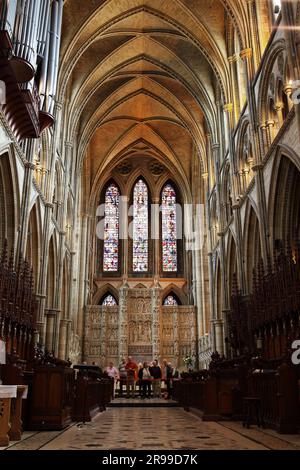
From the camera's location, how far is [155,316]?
28.9 m

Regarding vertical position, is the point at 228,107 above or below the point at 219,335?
above

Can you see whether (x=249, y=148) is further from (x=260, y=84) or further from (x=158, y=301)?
(x=158, y=301)

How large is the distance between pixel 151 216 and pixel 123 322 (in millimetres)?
9321

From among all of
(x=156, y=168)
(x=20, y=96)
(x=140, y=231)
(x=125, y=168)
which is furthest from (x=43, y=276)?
(x=156, y=168)

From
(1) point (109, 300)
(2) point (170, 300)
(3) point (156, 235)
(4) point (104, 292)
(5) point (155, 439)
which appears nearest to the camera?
(5) point (155, 439)

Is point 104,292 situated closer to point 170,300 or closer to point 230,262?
point 170,300

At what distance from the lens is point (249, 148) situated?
1761 centimetres

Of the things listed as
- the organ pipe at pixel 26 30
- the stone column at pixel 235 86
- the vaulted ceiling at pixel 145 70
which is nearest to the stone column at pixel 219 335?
the stone column at pixel 235 86

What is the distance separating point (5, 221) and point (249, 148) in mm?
9476

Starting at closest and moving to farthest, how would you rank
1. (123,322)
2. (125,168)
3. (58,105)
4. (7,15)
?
1. (7,15)
2. (58,105)
3. (123,322)
4. (125,168)

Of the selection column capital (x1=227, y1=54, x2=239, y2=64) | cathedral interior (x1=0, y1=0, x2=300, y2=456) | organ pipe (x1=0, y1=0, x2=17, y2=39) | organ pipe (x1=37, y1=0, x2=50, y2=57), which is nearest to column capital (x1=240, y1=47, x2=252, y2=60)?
cathedral interior (x1=0, y1=0, x2=300, y2=456)

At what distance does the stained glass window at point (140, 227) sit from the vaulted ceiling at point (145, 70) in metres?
→ 3.82

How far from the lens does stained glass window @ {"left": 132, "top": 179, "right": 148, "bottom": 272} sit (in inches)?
1336

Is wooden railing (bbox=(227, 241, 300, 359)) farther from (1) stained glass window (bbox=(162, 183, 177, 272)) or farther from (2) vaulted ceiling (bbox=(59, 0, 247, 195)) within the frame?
(1) stained glass window (bbox=(162, 183, 177, 272))
